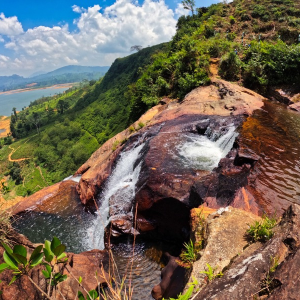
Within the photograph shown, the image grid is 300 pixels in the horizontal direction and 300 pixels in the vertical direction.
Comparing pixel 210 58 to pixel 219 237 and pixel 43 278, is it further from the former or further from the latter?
pixel 43 278

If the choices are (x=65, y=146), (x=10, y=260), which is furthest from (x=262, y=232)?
(x=65, y=146)

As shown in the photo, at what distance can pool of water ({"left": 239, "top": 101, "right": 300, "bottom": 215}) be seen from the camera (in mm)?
6477

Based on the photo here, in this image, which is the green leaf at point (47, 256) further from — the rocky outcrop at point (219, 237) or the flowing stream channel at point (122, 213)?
the flowing stream channel at point (122, 213)

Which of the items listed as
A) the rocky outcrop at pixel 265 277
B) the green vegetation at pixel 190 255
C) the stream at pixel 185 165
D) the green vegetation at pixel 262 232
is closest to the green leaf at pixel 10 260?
the rocky outcrop at pixel 265 277

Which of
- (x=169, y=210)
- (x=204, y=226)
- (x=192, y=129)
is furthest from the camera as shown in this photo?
(x=192, y=129)

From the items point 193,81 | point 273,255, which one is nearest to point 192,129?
point 193,81

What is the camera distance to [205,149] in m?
10.1

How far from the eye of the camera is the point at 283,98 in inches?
572

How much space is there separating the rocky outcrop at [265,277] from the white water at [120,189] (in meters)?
6.96

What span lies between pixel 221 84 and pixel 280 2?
84.1 ft

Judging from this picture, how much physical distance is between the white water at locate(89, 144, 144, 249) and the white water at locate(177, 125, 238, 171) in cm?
234

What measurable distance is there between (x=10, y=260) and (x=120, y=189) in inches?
345

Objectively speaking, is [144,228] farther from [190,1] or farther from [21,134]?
[21,134]

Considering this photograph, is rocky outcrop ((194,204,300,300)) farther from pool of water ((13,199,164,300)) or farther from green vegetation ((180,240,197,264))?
pool of water ((13,199,164,300))
